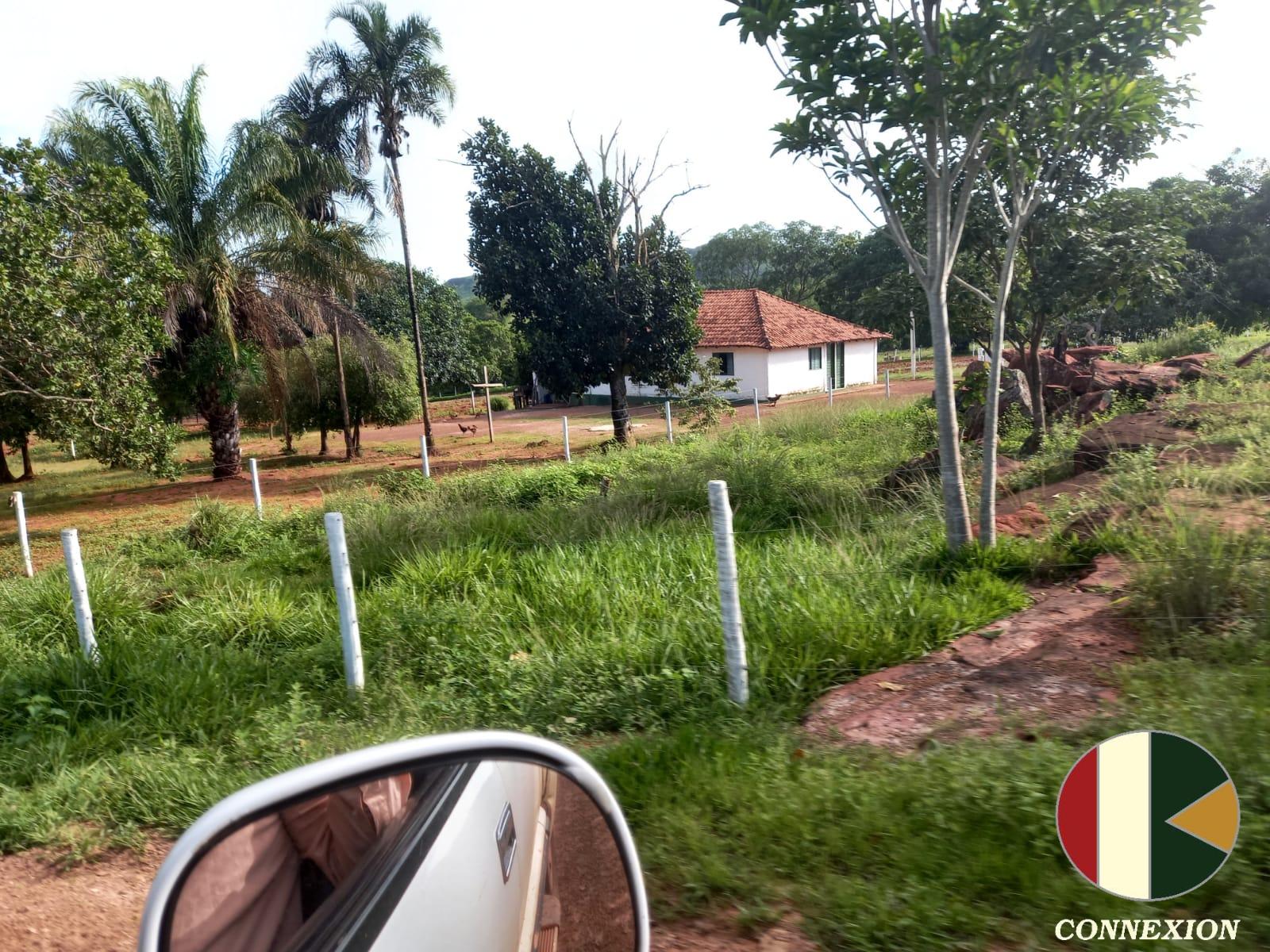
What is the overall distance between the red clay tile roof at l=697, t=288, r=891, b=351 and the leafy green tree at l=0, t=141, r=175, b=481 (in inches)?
884

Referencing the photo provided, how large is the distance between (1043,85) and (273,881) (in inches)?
281

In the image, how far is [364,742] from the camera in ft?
13.0

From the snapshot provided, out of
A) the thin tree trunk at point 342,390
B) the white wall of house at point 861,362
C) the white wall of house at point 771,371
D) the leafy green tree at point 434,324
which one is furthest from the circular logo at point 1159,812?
the leafy green tree at point 434,324

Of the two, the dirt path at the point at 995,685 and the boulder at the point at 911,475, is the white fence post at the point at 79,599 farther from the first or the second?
the boulder at the point at 911,475

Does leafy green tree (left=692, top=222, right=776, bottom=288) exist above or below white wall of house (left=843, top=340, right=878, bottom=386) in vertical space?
above

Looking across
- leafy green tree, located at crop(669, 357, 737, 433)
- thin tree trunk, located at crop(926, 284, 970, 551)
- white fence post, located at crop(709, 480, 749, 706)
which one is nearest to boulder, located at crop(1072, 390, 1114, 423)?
thin tree trunk, located at crop(926, 284, 970, 551)

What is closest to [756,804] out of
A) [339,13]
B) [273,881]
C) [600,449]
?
[273,881]

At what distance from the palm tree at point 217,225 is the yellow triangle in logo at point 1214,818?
1703cm

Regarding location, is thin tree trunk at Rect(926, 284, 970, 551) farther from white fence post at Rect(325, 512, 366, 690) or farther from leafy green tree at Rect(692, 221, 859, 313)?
leafy green tree at Rect(692, 221, 859, 313)

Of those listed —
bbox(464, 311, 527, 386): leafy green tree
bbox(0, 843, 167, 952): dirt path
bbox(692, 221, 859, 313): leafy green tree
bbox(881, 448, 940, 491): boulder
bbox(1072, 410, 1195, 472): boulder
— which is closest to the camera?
bbox(0, 843, 167, 952): dirt path

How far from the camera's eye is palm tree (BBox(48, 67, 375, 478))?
620 inches

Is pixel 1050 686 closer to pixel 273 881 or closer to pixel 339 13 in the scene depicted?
pixel 273 881

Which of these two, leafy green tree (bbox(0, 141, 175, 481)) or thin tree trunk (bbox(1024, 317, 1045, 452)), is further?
thin tree trunk (bbox(1024, 317, 1045, 452))

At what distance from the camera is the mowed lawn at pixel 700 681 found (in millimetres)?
2666
